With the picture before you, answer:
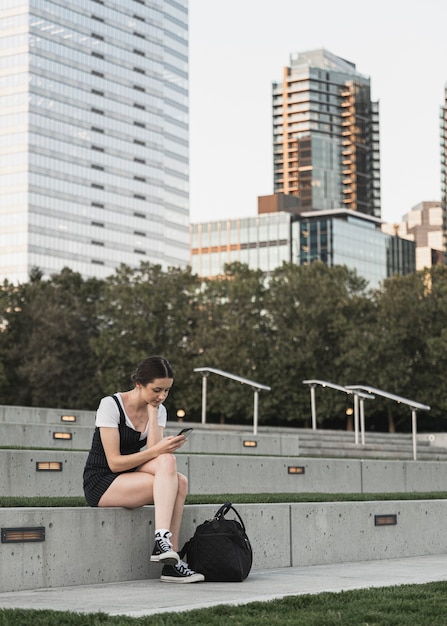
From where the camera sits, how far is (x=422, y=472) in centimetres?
2125

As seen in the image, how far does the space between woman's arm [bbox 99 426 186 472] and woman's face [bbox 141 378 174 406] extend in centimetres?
34

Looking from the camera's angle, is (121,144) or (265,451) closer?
(265,451)

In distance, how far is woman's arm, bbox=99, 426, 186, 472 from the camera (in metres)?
8.86

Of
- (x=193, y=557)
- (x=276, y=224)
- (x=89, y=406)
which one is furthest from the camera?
(x=276, y=224)

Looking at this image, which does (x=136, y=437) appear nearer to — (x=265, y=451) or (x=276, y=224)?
(x=265, y=451)

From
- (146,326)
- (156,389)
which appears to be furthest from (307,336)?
(156,389)

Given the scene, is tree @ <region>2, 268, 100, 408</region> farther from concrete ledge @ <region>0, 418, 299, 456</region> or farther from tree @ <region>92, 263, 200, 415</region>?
concrete ledge @ <region>0, 418, 299, 456</region>

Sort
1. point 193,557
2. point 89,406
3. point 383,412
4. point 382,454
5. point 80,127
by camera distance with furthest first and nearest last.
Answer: point 80,127 → point 89,406 → point 383,412 → point 382,454 → point 193,557

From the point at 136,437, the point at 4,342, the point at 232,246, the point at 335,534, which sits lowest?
the point at 335,534

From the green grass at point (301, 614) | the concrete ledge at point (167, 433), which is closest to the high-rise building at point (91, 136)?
the concrete ledge at point (167, 433)

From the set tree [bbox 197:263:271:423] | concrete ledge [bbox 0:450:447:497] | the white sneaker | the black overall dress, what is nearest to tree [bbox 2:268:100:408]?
tree [bbox 197:263:271:423]

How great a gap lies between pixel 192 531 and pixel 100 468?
114 centimetres

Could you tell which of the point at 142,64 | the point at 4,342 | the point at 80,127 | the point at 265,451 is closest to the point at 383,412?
the point at 4,342

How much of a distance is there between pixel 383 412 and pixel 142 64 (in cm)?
13207
